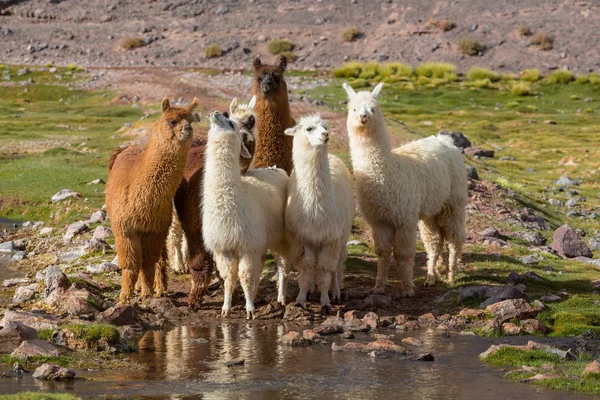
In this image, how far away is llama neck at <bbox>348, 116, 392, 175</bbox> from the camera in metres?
12.9

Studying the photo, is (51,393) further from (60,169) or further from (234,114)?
(60,169)

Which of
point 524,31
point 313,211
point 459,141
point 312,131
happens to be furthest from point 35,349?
point 524,31

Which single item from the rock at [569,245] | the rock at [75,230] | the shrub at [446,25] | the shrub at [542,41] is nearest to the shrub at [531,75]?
the shrub at [542,41]

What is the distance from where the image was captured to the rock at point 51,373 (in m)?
8.27

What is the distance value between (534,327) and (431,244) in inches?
128

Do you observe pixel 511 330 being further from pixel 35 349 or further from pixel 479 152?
pixel 479 152

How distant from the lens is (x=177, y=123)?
11.7 m

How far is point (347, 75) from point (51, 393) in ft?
162

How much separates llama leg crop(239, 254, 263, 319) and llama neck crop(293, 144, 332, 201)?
104 centimetres

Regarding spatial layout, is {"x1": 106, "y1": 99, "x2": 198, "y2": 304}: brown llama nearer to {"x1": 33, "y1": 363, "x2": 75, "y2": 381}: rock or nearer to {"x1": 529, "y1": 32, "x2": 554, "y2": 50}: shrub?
{"x1": 33, "y1": 363, "x2": 75, "y2": 381}: rock

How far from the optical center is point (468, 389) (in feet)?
27.5

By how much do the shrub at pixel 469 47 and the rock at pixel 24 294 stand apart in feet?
174

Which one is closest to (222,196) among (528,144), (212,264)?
(212,264)

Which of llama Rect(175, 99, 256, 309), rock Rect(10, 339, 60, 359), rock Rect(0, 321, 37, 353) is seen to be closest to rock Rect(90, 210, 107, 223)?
llama Rect(175, 99, 256, 309)
